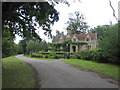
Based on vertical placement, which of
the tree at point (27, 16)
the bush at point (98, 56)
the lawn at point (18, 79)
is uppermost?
the tree at point (27, 16)

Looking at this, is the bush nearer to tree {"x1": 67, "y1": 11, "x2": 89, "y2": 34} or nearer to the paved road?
the paved road

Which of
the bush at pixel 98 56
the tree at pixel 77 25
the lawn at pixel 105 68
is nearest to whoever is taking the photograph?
the lawn at pixel 105 68

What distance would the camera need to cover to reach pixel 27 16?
489 inches

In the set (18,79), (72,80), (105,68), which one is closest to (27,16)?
(18,79)

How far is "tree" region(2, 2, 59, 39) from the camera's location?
8649 mm

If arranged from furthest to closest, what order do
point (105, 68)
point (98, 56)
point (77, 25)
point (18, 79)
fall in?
point (77, 25) → point (98, 56) → point (105, 68) → point (18, 79)

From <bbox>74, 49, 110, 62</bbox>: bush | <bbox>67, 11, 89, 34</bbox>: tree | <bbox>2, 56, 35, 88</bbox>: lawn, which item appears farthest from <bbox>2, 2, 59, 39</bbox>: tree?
<bbox>67, 11, 89, 34</bbox>: tree

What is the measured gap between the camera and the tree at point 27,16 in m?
8.65

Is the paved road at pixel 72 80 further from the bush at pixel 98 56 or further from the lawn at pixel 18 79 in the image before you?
the bush at pixel 98 56

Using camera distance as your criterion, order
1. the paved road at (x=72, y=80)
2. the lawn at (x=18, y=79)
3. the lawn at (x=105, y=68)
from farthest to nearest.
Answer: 1. the lawn at (x=105, y=68)
2. the paved road at (x=72, y=80)
3. the lawn at (x=18, y=79)

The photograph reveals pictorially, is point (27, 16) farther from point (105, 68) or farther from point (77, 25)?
point (77, 25)

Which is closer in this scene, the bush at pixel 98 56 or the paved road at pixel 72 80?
the paved road at pixel 72 80

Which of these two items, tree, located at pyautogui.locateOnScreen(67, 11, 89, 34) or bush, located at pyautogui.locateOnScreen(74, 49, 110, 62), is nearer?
bush, located at pyautogui.locateOnScreen(74, 49, 110, 62)

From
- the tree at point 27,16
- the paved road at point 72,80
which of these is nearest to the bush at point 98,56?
the paved road at point 72,80
